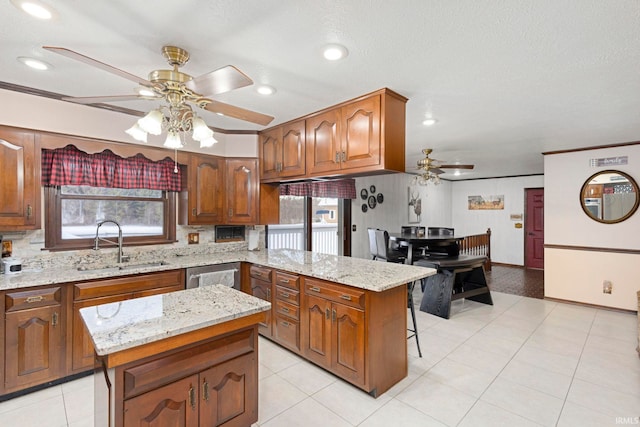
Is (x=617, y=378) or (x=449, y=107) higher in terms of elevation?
(x=449, y=107)

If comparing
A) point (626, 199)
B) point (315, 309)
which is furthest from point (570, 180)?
point (315, 309)

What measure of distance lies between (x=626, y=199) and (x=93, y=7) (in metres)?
6.12

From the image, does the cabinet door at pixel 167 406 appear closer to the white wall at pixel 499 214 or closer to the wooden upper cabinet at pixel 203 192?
the wooden upper cabinet at pixel 203 192

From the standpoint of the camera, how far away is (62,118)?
2.76m

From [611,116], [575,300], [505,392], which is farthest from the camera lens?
[575,300]

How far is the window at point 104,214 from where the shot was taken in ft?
9.55

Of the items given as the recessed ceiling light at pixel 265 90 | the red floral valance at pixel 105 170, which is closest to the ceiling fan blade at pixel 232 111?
the recessed ceiling light at pixel 265 90

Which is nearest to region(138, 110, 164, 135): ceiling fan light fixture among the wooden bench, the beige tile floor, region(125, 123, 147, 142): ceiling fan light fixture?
region(125, 123, 147, 142): ceiling fan light fixture

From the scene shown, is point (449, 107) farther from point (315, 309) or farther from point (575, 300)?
point (575, 300)

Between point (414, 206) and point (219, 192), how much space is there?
5.30 m

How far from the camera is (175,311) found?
170 centimetres

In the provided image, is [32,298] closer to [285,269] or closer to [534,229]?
[285,269]

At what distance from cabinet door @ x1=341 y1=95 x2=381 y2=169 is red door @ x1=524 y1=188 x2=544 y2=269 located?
6.74 meters

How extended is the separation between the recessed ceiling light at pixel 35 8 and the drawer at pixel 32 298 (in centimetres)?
192
